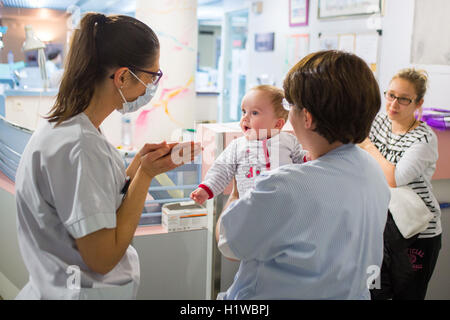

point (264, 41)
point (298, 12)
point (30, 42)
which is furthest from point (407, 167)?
point (264, 41)

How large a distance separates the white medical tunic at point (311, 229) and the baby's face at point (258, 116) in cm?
77

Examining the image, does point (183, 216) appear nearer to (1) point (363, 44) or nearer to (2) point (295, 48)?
(1) point (363, 44)

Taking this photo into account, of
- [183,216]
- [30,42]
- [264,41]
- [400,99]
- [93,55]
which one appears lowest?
[183,216]

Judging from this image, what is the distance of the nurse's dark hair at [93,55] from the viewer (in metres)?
1.12

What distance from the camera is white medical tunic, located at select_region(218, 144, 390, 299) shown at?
96 cm

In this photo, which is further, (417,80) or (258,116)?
(417,80)

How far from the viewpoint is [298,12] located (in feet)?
16.3

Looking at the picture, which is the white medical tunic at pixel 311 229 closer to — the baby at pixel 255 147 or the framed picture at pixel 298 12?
the baby at pixel 255 147

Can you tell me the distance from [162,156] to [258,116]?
2.18 feet

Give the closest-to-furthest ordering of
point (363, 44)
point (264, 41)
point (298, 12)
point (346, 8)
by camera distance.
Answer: point (363, 44) < point (346, 8) < point (298, 12) < point (264, 41)

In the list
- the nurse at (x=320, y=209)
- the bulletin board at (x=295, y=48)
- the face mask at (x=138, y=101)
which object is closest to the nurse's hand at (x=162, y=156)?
the face mask at (x=138, y=101)

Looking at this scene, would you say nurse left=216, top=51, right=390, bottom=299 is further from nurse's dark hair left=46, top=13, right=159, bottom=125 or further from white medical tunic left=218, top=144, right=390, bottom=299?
nurse's dark hair left=46, top=13, right=159, bottom=125
